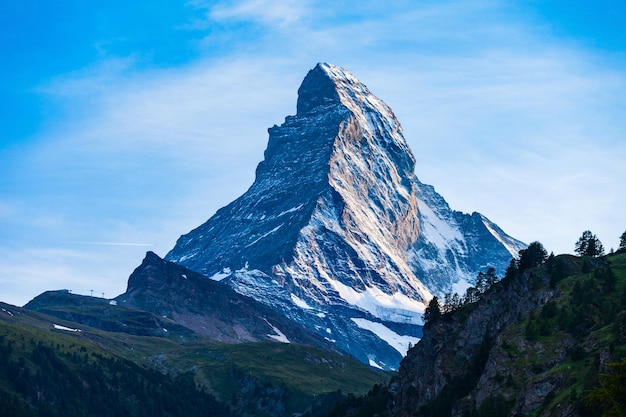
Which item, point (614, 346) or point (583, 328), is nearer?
point (614, 346)

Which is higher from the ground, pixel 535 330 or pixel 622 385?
pixel 535 330

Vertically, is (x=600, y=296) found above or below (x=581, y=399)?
above

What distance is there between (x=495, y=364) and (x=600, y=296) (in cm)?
2652

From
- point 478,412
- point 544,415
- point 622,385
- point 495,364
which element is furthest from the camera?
point 495,364

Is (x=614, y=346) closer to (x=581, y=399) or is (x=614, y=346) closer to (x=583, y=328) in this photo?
(x=581, y=399)

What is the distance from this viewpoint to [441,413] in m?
198

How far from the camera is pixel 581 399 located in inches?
5335

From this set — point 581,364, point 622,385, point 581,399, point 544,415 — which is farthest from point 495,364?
point 622,385

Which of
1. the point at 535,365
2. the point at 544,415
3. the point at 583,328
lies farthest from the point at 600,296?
the point at 544,415

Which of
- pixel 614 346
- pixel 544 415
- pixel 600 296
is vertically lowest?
pixel 544 415

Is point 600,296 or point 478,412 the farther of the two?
point 600,296

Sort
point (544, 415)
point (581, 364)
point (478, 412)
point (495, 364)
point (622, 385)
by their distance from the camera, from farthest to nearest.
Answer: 1. point (495, 364)
2. point (478, 412)
3. point (581, 364)
4. point (544, 415)
5. point (622, 385)

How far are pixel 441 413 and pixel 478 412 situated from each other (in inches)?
972

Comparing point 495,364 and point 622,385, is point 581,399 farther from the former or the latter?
point 495,364
